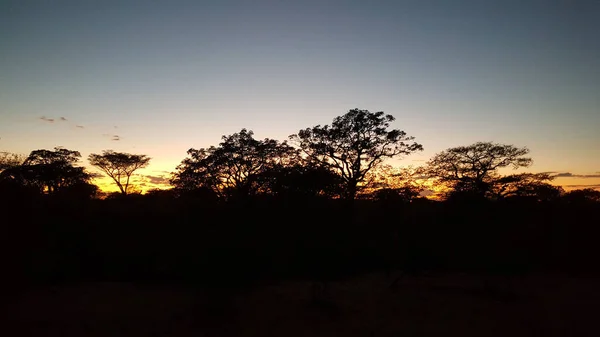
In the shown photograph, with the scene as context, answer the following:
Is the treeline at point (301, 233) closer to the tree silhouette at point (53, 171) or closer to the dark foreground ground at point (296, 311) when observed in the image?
the dark foreground ground at point (296, 311)

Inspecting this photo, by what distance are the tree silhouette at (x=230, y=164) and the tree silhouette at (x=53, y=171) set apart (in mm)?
11545

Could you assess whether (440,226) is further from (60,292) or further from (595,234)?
(60,292)

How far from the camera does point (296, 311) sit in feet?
31.3

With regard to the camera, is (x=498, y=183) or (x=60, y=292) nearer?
(x=60, y=292)

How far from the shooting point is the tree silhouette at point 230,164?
27.9 m

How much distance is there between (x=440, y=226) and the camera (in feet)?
61.7

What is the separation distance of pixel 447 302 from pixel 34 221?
47.8ft

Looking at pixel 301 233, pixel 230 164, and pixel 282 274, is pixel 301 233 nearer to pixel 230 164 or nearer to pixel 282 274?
pixel 282 274

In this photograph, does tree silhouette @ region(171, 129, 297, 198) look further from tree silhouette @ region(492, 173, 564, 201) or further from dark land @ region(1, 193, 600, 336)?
tree silhouette @ region(492, 173, 564, 201)

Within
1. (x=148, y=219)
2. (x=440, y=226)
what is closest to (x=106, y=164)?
(x=148, y=219)

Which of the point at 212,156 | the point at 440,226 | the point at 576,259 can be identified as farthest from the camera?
the point at 212,156

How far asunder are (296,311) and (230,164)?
20.1 meters

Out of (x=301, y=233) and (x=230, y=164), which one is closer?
(x=301, y=233)

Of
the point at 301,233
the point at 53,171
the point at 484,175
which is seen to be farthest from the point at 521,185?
the point at 53,171
